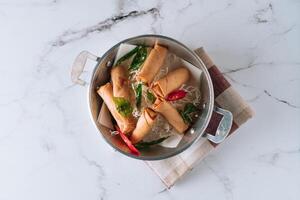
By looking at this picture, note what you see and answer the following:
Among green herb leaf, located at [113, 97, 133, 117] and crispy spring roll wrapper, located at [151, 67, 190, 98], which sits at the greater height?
crispy spring roll wrapper, located at [151, 67, 190, 98]

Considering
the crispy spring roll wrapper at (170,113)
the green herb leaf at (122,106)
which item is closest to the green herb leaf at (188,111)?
the crispy spring roll wrapper at (170,113)

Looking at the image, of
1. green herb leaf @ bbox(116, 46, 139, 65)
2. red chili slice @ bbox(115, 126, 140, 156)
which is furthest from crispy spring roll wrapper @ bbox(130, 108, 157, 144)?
green herb leaf @ bbox(116, 46, 139, 65)

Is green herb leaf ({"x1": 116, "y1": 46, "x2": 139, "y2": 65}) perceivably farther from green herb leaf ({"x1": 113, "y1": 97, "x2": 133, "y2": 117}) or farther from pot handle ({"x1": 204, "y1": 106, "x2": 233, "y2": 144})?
pot handle ({"x1": 204, "y1": 106, "x2": 233, "y2": 144})

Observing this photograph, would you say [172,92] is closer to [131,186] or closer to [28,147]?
[131,186]

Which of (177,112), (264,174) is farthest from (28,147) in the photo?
Result: (264,174)

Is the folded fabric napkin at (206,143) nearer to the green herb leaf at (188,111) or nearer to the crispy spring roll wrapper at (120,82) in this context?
the green herb leaf at (188,111)

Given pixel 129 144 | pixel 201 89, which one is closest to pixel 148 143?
pixel 129 144
